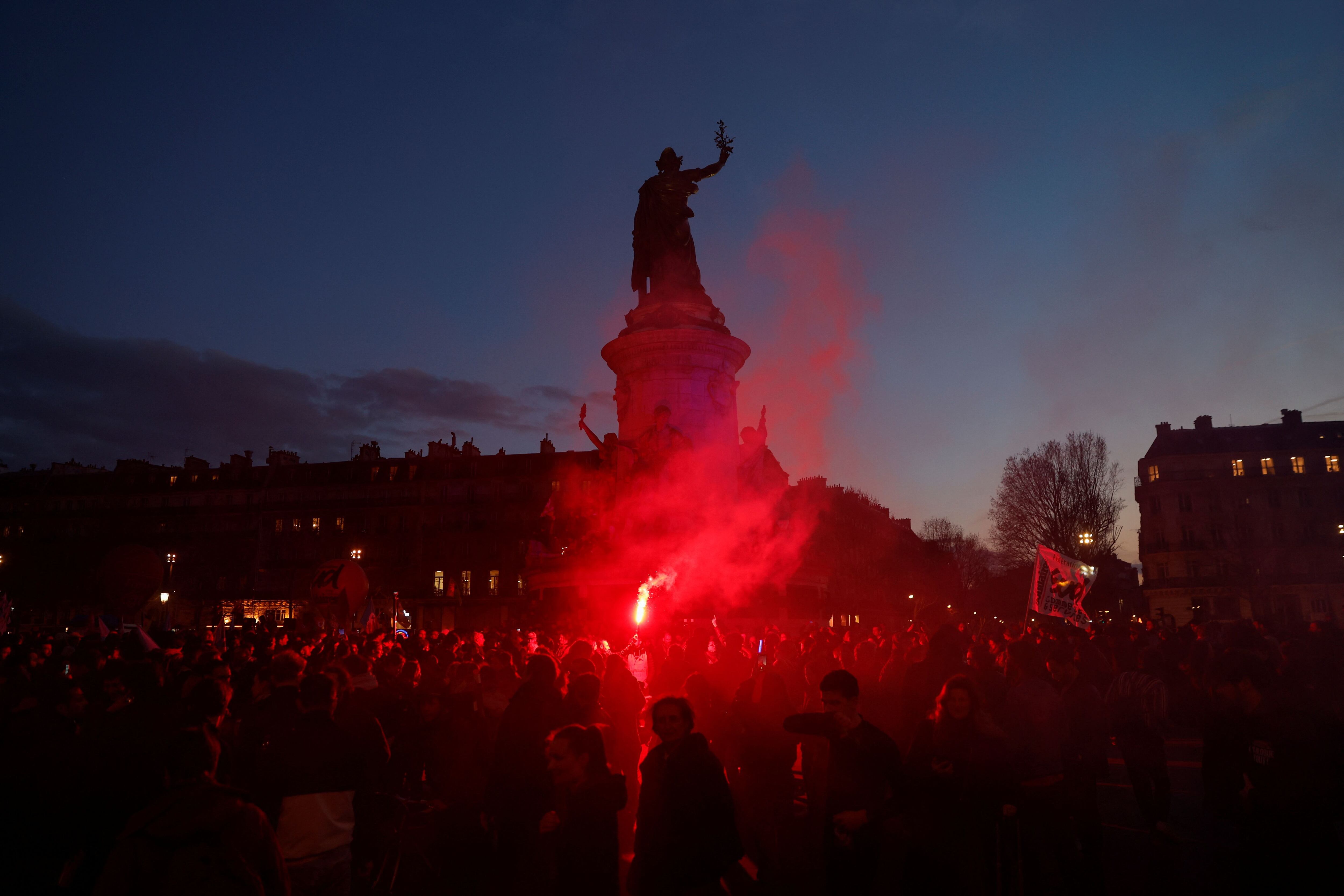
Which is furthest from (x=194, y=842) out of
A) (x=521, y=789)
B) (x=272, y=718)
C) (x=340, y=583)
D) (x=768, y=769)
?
(x=340, y=583)

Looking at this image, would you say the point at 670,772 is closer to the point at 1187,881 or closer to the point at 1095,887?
the point at 1095,887

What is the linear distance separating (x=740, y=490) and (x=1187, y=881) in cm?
1859

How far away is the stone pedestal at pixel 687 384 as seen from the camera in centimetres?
2523

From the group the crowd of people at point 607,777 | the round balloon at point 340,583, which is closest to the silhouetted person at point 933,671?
the crowd of people at point 607,777

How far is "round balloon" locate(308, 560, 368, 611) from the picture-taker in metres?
18.8

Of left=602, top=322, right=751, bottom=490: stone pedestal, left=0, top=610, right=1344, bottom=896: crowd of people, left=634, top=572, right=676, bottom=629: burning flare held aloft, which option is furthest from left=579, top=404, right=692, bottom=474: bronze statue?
left=0, top=610, right=1344, bottom=896: crowd of people

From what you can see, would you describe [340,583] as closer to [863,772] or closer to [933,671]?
[933,671]

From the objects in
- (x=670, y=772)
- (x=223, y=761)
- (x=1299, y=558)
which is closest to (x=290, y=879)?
(x=223, y=761)

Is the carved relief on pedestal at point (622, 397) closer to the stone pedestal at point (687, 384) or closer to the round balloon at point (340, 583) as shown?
the stone pedestal at point (687, 384)

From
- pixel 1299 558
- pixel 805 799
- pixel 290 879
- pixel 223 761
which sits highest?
pixel 1299 558

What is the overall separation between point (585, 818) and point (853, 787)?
1550mm

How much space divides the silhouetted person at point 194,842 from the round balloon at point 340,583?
15854 millimetres

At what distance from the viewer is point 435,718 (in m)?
6.62

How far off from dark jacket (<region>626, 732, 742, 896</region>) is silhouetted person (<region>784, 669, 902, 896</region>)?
2.51ft
